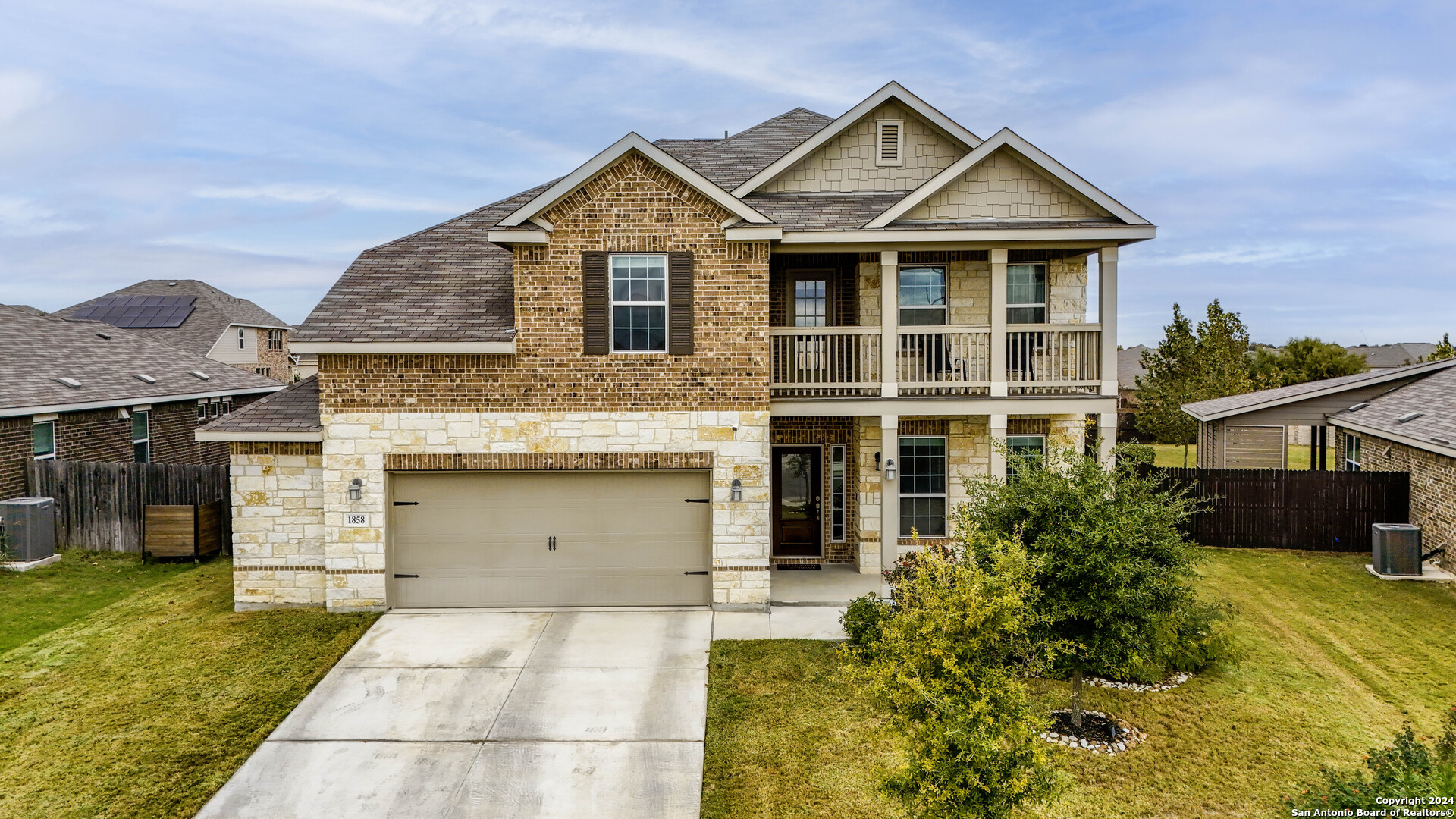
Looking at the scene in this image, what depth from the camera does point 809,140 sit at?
1316cm

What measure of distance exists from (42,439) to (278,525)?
852 centimetres

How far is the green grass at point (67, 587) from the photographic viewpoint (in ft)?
36.6

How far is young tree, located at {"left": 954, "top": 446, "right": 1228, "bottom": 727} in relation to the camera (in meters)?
6.98

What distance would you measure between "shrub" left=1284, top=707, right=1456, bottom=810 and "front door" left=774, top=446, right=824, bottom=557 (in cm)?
794

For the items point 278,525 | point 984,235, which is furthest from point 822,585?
point 278,525

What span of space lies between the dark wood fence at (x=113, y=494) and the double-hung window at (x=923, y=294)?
12768mm

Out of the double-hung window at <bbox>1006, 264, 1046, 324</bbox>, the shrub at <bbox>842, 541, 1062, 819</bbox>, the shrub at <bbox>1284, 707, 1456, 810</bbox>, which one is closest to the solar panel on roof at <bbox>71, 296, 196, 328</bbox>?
the double-hung window at <bbox>1006, 264, 1046, 324</bbox>

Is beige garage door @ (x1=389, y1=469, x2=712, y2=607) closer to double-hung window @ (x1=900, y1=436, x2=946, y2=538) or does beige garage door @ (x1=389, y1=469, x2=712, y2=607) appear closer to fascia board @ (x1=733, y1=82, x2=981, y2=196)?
double-hung window @ (x1=900, y1=436, x2=946, y2=538)

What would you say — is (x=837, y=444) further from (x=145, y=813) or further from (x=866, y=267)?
(x=145, y=813)

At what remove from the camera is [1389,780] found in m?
5.92

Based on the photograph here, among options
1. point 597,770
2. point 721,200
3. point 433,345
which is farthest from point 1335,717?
point 433,345

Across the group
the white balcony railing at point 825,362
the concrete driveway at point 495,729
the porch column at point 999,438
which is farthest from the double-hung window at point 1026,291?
the concrete driveway at point 495,729

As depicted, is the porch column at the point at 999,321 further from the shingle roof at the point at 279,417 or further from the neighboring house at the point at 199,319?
the neighboring house at the point at 199,319

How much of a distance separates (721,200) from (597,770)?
735 centimetres
